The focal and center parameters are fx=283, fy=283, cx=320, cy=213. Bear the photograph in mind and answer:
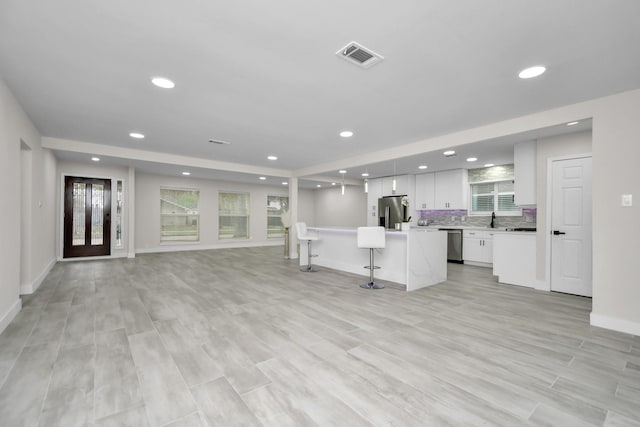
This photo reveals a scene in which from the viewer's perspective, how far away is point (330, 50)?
Answer: 7.43ft

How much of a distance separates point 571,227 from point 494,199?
2801mm

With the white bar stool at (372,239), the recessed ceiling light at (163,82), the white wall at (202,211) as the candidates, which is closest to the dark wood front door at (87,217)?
the white wall at (202,211)

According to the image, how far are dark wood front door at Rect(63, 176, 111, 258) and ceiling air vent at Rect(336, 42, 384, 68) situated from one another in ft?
25.9

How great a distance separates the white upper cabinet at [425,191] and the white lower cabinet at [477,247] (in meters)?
1.21

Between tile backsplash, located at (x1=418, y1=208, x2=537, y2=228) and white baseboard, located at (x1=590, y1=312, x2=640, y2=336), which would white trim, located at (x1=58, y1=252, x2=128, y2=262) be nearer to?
tile backsplash, located at (x1=418, y1=208, x2=537, y2=228)

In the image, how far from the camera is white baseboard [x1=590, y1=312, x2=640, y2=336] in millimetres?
2867

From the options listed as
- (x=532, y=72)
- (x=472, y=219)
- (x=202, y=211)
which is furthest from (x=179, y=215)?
(x=532, y=72)

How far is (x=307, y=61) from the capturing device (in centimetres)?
243

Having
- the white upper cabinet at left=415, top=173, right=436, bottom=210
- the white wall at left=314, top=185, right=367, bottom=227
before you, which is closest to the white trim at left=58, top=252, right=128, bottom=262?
the white wall at left=314, top=185, right=367, bottom=227

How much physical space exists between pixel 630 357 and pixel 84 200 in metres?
10.1

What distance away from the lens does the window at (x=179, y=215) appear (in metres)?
9.23

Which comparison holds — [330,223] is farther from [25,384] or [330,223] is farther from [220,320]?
[25,384]

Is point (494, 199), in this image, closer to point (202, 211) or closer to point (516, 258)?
point (516, 258)

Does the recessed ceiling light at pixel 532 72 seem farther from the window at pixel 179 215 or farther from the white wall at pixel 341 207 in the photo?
the window at pixel 179 215
